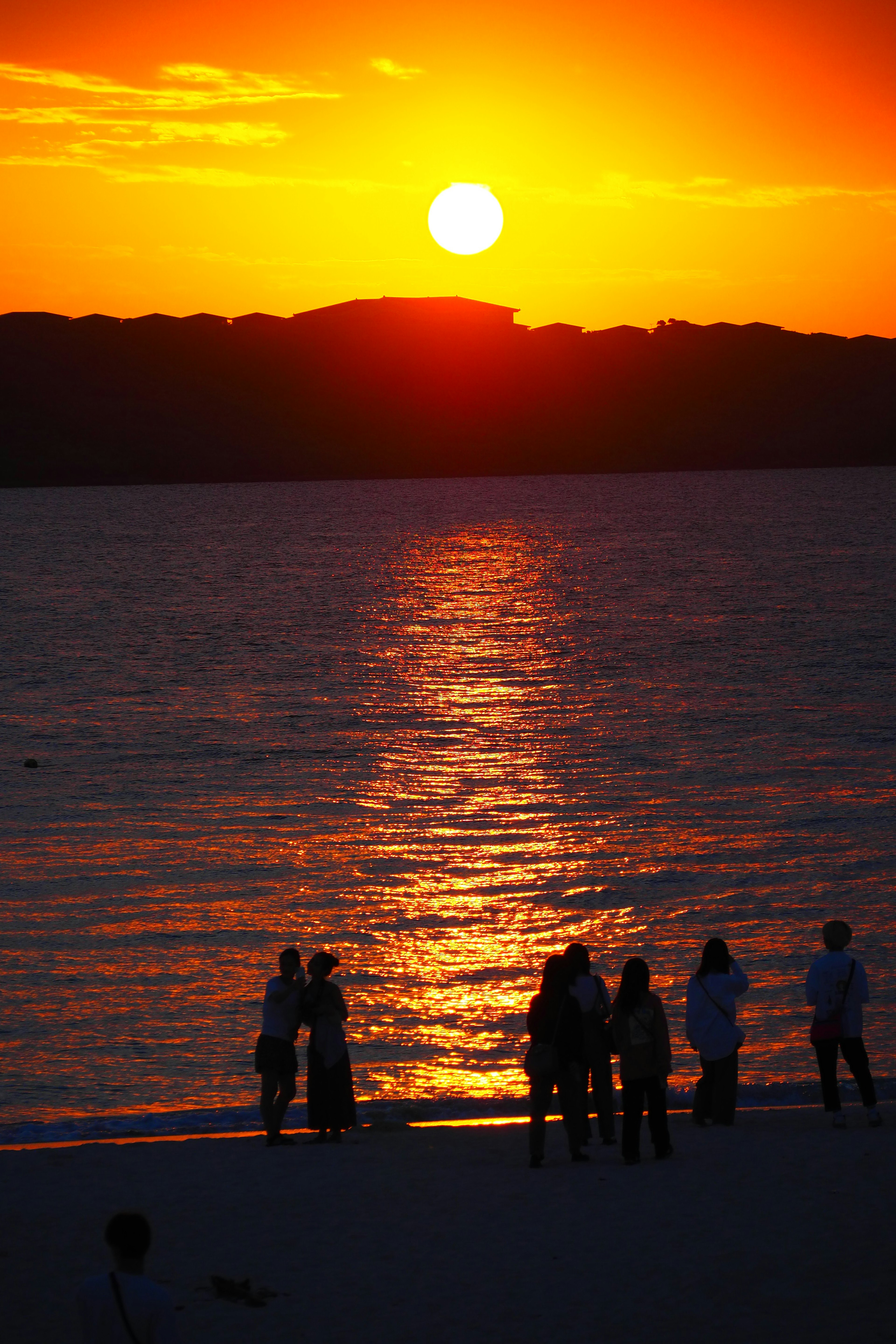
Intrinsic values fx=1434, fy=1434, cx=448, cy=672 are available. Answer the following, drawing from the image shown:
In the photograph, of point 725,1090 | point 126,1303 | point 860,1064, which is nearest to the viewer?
point 126,1303

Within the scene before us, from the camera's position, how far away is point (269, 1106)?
30.2ft

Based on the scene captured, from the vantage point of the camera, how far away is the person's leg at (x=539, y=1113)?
8023 mm

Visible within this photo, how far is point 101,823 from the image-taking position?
2264 cm

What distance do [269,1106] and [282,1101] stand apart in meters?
0.09

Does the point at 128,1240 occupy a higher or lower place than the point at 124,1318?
higher

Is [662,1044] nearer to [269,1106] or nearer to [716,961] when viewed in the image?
[716,961]

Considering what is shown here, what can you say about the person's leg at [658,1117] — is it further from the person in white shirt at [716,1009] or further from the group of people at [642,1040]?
the person in white shirt at [716,1009]

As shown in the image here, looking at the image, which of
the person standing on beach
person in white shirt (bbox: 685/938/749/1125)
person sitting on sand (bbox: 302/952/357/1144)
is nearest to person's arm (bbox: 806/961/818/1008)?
person in white shirt (bbox: 685/938/749/1125)

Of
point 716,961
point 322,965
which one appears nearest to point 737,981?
point 716,961

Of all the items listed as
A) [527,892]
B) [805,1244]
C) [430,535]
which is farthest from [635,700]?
[430,535]

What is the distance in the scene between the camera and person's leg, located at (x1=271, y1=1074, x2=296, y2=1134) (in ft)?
30.1

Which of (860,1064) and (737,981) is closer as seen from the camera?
(737,981)

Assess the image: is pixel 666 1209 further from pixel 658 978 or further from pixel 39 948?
pixel 39 948

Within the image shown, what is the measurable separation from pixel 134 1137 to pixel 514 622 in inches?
2084
